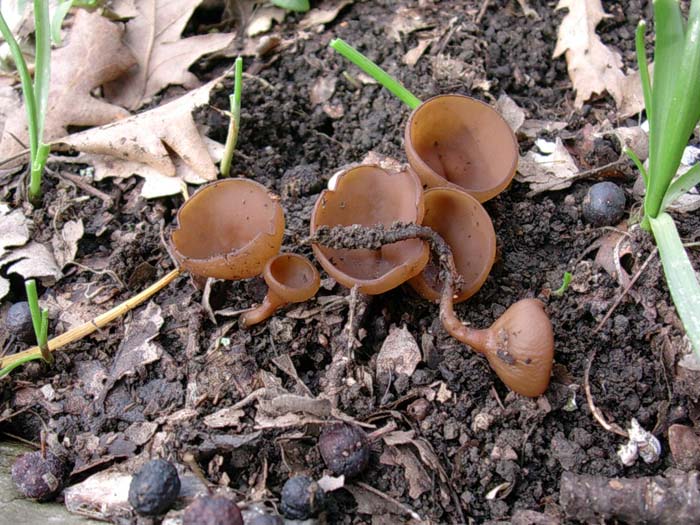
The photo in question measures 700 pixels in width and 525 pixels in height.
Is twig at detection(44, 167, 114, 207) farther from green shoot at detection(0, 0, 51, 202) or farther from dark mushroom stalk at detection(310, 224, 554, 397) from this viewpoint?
dark mushroom stalk at detection(310, 224, 554, 397)

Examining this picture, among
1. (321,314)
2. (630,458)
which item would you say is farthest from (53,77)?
(630,458)

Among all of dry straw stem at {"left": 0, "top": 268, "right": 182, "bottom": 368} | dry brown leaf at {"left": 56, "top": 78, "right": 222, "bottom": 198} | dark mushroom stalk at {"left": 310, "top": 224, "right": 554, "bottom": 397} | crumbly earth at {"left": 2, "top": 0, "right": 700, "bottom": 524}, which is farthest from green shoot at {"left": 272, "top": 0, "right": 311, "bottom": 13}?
dark mushroom stalk at {"left": 310, "top": 224, "right": 554, "bottom": 397}

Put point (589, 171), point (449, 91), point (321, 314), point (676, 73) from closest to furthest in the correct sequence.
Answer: point (676, 73) < point (321, 314) < point (589, 171) < point (449, 91)

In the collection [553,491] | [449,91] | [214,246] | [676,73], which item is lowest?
[553,491]

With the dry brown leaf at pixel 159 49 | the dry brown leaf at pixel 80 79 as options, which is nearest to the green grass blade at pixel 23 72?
the dry brown leaf at pixel 80 79

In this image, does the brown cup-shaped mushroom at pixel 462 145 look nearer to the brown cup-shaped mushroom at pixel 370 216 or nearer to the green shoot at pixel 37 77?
the brown cup-shaped mushroom at pixel 370 216

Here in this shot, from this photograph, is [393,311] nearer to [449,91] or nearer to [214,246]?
[214,246]

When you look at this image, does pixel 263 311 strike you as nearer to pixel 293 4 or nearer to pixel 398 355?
pixel 398 355
